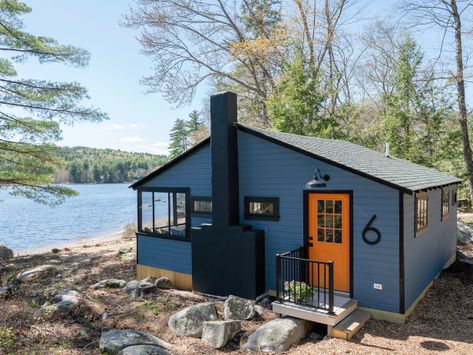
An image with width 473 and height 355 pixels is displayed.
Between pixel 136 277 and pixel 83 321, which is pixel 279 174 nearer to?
pixel 83 321

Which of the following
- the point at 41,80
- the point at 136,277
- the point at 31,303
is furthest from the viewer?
the point at 41,80

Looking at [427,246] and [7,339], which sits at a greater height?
[427,246]

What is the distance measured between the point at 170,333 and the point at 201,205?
3.31 m

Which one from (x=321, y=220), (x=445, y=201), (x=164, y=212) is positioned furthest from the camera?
(x=445, y=201)

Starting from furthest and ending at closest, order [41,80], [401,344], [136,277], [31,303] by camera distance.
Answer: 1. [41,80]
2. [136,277]
3. [31,303]
4. [401,344]

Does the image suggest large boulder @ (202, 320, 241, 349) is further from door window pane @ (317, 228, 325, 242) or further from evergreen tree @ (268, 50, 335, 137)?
evergreen tree @ (268, 50, 335, 137)

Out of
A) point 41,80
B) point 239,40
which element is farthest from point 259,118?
point 41,80

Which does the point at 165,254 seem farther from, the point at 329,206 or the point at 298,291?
the point at 329,206

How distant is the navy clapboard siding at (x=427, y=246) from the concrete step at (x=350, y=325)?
95 centimetres

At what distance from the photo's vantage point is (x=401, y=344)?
17.4 feet

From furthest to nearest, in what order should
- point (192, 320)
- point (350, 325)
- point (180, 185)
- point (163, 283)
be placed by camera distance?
point (180, 185)
point (163, 283)
point (192, 320)
point (350, 325)

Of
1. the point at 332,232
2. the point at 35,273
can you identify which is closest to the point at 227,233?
the point at 332,232

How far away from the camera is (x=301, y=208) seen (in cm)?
717

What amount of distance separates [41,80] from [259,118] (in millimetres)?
13480
